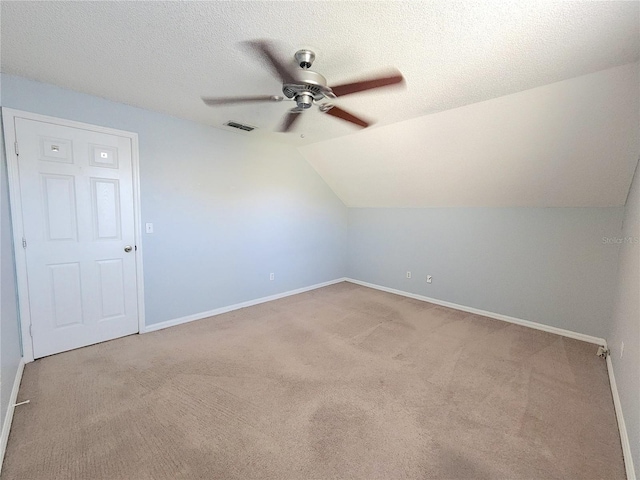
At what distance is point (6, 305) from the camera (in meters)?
2.07

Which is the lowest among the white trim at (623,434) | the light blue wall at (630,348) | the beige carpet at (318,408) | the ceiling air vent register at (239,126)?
the beige carpet at (318,408)

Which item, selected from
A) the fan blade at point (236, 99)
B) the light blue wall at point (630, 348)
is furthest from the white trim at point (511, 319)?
the fan blade at point (236, 99)

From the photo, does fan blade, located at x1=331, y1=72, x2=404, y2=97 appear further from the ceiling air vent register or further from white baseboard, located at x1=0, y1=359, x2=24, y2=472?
white baseboard, located at x1=0, y1=359, x2=24, y2=472

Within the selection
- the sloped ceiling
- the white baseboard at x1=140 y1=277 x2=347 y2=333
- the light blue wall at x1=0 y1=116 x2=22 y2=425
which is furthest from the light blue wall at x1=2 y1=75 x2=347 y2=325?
the sloped ceiling

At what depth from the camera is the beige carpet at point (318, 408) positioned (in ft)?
4.97

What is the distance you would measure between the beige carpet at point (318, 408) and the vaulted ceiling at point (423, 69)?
2020mm

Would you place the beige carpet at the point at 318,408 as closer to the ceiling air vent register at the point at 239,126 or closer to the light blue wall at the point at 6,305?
the light blue wall at the point at 6,305

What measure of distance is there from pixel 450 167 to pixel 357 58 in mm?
2049

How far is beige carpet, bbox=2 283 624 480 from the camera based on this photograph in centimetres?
152

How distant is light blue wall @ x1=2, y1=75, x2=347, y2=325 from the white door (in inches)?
7.2

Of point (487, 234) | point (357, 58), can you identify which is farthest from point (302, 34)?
point (487, 234)

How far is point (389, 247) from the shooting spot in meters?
4.85

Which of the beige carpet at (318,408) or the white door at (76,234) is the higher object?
the white door at (76,234)

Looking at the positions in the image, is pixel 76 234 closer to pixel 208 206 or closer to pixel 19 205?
pixel 19 205
